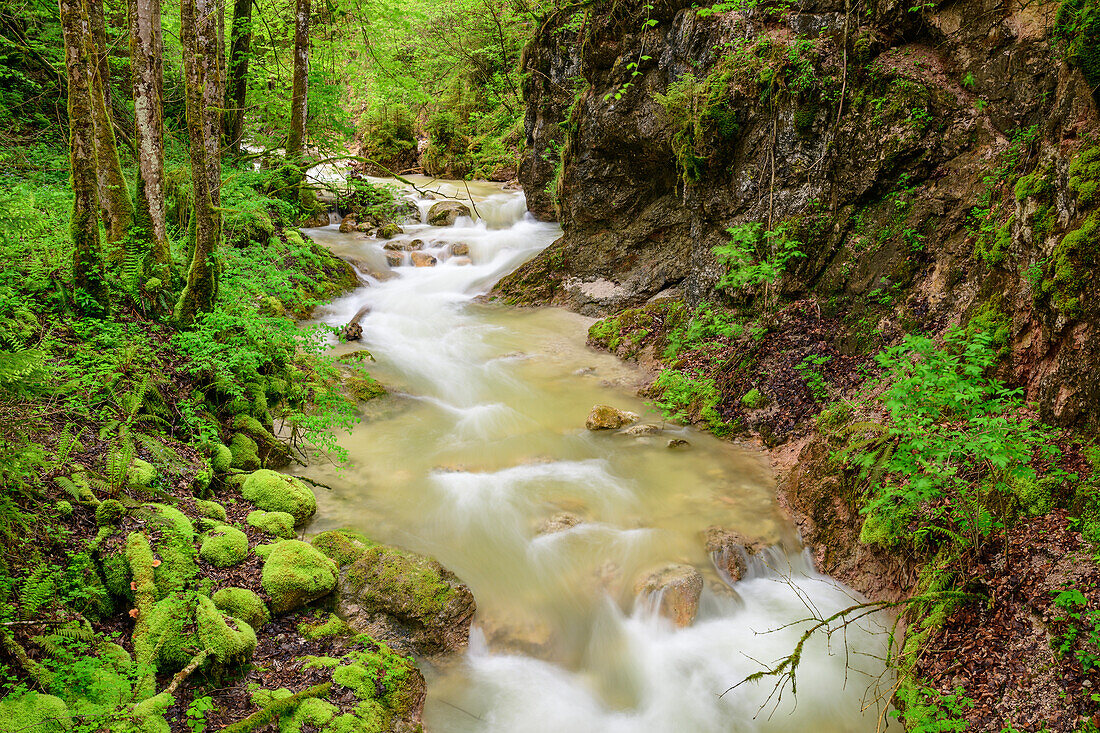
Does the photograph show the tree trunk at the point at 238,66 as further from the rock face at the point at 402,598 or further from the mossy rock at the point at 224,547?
the rock face at the point at 402,598

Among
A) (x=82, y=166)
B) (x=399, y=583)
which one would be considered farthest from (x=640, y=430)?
(x=82, y=166)

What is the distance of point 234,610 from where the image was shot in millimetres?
4125

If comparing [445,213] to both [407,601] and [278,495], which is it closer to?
[278,495]

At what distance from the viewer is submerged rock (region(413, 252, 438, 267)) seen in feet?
47.5

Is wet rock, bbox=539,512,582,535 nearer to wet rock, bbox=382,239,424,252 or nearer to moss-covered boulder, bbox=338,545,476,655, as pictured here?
moss-covered boulder, bbox=338,545,476,655

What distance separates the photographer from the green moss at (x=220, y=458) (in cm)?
559

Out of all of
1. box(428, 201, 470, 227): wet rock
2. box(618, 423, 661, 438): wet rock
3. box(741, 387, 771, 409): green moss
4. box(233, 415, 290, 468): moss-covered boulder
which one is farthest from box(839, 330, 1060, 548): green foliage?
box(428, 201, 470, 227): wet rock

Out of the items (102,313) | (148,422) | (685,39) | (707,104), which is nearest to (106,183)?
(102,313)

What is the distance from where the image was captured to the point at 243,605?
13.7ft

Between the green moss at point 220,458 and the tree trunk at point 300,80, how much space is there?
7016 mm

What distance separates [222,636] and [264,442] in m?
3.04

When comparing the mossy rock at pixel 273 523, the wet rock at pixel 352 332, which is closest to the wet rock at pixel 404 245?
the wet rock at pixel 352 332

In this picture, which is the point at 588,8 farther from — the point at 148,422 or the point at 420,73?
the point at 420,73

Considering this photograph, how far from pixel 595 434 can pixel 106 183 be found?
639 centimetres
